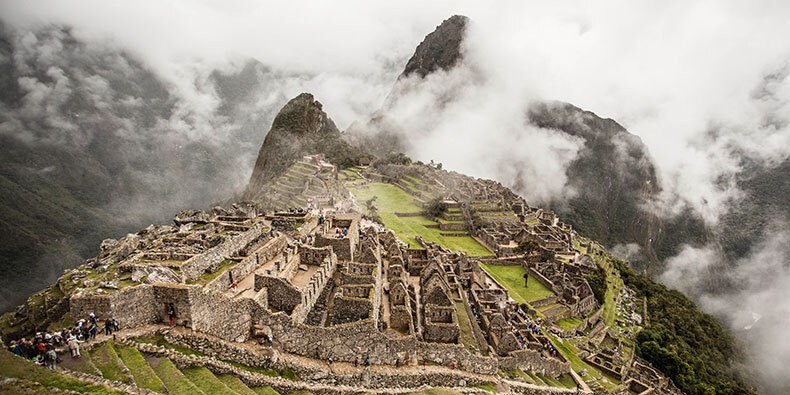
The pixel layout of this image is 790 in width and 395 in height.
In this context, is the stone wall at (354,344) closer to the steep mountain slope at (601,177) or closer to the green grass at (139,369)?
the green grass at (139,369)

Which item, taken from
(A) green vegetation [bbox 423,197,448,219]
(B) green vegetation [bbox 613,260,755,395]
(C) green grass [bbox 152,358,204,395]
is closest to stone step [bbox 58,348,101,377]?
(C) green grass [bbox 152,358,204,395]

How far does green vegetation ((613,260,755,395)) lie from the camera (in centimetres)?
4388

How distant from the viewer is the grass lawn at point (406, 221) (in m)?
55.2

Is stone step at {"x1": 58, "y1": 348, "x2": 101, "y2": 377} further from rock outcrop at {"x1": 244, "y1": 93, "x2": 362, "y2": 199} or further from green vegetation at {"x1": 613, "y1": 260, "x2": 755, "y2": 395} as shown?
rock outcrop at {"x1": 244, "y1": 93, "x2": 362, "y2": 199}

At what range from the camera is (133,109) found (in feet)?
212

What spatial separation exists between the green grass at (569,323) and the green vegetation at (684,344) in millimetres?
7657

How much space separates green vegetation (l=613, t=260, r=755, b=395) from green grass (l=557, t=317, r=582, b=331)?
25.1 ft

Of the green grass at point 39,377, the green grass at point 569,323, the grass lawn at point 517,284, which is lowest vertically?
the green grass at point 39,377

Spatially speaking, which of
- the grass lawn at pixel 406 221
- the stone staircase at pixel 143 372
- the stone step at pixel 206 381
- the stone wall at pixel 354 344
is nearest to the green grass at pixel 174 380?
the stone staircase at pixel 143 372

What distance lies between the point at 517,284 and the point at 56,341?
4231 centimetres

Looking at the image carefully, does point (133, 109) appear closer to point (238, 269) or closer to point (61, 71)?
point (61, 71)

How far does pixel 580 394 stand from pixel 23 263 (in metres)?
42.6

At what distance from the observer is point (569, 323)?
141 feet

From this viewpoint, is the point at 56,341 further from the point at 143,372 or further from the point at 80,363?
the point at 143,372
